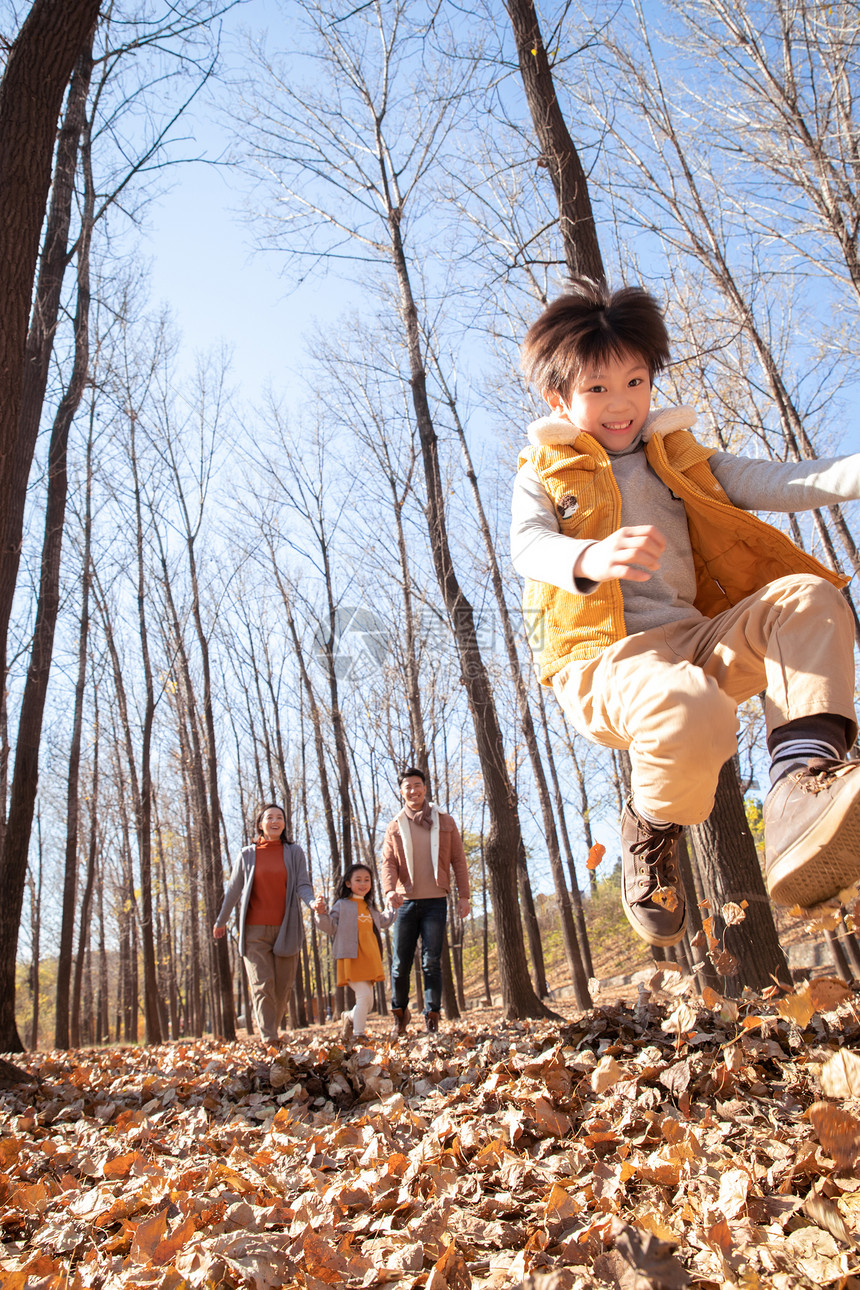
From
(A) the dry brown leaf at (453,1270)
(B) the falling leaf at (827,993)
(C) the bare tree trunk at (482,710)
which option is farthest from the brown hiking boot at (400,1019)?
(B) the falling leaf at (827,993)

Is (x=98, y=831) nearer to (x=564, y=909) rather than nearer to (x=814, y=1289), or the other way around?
(x=564, y=909)

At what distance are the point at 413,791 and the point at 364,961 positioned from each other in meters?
1.57

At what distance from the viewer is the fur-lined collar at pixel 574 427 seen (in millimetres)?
2533

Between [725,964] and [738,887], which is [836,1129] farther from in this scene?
[738,887]

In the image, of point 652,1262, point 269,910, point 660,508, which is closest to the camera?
point 652,1262

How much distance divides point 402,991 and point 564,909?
7.22 m

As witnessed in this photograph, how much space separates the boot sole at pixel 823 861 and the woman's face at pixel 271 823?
539 centimetres

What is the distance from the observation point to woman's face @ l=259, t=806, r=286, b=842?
22.0ft

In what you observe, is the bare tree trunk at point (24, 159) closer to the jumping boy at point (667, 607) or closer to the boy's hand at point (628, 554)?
the jumping boy at point (667, 607)

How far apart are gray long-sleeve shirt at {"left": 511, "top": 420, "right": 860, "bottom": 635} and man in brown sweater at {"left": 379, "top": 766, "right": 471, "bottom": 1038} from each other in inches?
170

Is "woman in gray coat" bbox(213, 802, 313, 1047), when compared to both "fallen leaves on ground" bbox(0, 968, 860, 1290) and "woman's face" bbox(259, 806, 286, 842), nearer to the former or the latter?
"woman's face" bbox(259, 806, 286, 842)

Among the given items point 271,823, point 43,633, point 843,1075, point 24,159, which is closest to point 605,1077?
point 843,1075

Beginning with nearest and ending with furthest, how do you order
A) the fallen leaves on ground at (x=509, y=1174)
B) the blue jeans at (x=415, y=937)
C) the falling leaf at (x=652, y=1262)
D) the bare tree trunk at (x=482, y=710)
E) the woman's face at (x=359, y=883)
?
the falling leaf at (x=652, y=1262) < the fallen leaves on ground at (x=509, y=1174) < the blue jeans at (x=415, y=937) < the woman's face at (x=359, y=883) < the bare tree trunk at (x=482, y=710)

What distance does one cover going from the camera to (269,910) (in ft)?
21.4
